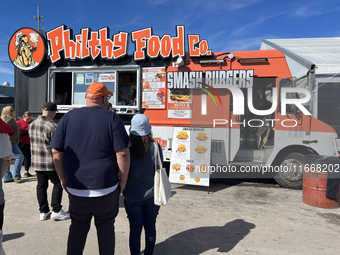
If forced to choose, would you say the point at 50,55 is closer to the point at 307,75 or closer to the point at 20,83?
the point at 20,83

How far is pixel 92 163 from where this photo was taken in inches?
86.2

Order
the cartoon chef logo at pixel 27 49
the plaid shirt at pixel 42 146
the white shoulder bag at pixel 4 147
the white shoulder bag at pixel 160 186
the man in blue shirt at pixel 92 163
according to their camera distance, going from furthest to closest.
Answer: the cartoon chef logo at pixel 27 49 < the plaid shirt at pixel 42 146 < the white shoulder bag at pixel 160 186 < the man in blue shirt at pixel 92 163 < the white shoulder bag at pixel 4 147

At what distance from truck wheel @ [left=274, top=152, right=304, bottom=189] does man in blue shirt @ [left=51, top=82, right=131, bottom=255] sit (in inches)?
187

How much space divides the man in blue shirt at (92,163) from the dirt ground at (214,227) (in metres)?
0.99

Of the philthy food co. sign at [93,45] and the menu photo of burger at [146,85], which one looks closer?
the philthy food co. sign at [93,45]

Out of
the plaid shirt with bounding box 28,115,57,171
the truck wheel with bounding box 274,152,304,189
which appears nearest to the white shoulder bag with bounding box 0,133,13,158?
the plaid shirt with bounding box 28,115,57,171

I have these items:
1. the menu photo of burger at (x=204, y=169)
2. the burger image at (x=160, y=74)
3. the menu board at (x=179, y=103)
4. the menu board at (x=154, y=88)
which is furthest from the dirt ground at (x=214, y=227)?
the burger image at (x=160, y=74)

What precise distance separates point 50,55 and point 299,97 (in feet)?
21.2

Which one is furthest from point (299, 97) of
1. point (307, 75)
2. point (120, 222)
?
point (120, 222)

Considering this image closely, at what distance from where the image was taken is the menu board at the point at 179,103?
609cm

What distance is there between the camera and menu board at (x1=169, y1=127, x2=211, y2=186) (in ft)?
18.4

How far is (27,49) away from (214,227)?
665 centimetres

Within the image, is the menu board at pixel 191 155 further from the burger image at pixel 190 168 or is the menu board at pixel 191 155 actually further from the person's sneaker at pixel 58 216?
the person's sneaker at pixel 58 216

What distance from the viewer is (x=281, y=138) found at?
581 cm
